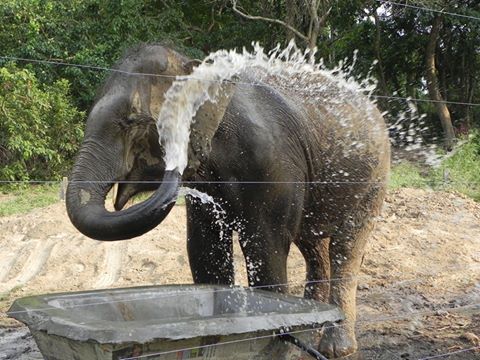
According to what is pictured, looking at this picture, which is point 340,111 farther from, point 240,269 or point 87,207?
point 240,269

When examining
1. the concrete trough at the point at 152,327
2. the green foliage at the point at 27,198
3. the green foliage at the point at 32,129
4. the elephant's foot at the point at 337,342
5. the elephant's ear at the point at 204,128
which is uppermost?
the green foliage at the point at 32,129

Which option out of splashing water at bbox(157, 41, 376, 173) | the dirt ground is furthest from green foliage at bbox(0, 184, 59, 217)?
splashing water at bbox(157, 41, 376, 173)

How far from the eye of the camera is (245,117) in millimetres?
3834

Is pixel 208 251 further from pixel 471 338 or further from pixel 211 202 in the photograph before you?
pixel 471 338

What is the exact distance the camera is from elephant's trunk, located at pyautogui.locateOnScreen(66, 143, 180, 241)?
3.03m

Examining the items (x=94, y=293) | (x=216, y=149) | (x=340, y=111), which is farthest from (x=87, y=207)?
(x=340, y=111)

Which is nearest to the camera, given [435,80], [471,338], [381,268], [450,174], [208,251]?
[208,251]

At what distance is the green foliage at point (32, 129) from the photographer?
1067 cm

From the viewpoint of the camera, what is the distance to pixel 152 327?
8.60 ft

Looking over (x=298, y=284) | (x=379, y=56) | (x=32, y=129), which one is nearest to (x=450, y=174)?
(x=379, y=56)

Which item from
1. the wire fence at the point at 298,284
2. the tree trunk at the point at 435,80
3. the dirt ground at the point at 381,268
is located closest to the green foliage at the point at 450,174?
the dirt ground at the point at 381,268

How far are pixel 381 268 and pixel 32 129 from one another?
6112mm

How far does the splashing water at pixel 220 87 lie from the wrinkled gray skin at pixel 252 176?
6cm

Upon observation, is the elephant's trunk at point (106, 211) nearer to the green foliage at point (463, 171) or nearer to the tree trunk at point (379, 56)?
the green foliage at point (463, 171)
